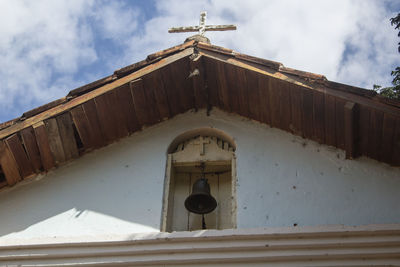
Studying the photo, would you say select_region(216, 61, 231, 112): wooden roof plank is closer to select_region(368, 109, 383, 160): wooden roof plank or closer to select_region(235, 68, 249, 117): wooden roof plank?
select_region(235, 68, 249, 117): wooden roof plank

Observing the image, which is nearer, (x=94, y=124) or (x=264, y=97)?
(x=264, y=97)

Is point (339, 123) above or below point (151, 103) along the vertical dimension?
below

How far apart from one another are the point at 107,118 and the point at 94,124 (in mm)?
193

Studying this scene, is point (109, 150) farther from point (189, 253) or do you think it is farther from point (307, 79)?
point (307, 79)

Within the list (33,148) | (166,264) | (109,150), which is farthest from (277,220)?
(33,148)

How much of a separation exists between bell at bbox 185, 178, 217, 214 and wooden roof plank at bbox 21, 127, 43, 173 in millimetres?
A: 2015

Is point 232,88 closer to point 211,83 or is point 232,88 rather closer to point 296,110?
point 211,83

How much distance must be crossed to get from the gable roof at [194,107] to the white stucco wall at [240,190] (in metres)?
0.19

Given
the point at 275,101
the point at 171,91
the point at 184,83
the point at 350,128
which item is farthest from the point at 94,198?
the point at 350,128

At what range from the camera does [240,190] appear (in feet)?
20.4

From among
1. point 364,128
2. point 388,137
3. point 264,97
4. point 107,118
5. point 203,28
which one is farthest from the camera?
point 203,28

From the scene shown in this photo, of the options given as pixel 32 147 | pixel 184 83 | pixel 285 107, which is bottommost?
pixel 32 147

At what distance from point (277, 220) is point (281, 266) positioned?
2.42ft

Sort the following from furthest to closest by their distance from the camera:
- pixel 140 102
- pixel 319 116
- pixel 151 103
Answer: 1. pixel 151 103
2. pixel 140 102
3. pixel 319 116
